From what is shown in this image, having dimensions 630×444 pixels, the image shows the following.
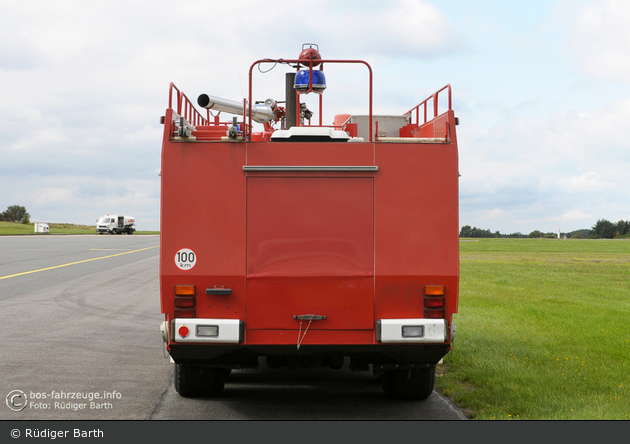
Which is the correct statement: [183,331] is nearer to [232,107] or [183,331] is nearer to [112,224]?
[232,107]

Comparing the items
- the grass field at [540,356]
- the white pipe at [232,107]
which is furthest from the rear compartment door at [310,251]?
the white pipe at [232,107]

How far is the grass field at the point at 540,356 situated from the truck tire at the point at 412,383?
0.39 meters

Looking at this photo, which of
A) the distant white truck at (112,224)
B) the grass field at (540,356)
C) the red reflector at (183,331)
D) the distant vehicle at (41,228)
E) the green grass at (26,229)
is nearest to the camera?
the red reflector at (183,331)

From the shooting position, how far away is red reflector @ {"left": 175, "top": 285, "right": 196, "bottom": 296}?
5621 millimetres

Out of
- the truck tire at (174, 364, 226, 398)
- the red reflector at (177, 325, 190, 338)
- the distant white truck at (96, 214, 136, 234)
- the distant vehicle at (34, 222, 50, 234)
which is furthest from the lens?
the distant white truck at (96, 214, 136, 234)

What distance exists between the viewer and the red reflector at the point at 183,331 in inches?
219

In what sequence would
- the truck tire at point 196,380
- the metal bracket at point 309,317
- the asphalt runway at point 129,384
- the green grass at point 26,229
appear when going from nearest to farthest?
1. the metal bracket at point 309,317
2. the asphalt runway at point 129,384
3. the truck tire at point 196,380
4. the green grass at point 26,229

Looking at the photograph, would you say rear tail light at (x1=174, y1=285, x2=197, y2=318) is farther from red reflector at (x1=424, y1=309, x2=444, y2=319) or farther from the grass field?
the grass field

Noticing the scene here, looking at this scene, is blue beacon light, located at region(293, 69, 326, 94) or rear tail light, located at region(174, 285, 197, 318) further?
blue beacon light, located at region(293, 69, 326, 94)

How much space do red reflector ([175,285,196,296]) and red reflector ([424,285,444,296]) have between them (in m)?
2.09

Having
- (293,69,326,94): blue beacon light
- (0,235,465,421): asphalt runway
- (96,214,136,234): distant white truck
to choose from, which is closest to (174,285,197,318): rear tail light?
(0,235,465,421): asphalt runway

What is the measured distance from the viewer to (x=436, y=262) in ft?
18.7

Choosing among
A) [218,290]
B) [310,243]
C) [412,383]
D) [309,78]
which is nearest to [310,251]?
[310,243]

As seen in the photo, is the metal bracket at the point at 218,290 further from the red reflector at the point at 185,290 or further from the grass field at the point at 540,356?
the grass field at the point at 540,356
